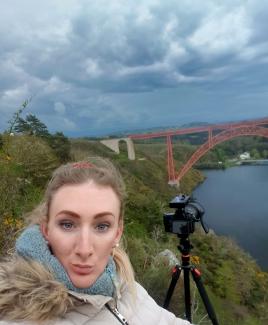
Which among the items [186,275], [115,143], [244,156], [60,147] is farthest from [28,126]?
[244,156]

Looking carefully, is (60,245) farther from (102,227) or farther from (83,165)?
(83,165)

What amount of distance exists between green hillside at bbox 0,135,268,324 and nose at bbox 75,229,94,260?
3.89 ft

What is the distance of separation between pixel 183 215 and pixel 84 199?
1153 millimetres

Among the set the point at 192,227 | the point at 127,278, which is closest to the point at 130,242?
the point at 192,227

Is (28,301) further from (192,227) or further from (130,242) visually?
(130,242)

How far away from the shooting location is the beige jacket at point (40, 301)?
89 cm

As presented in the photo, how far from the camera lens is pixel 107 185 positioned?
107 cm

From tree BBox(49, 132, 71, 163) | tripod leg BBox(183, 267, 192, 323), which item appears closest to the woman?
tripod leg BBox(183, 267, 192, 323)

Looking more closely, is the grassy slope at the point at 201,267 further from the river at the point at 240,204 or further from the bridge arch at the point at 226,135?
the bridge arch at the point at 226,135

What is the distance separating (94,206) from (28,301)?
0.27 m

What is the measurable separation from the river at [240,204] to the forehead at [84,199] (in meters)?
17.1

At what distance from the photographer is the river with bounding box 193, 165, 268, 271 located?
20.7 m

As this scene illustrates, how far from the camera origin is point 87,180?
104 cm

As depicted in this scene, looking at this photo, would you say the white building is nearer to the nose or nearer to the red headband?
the red headband
